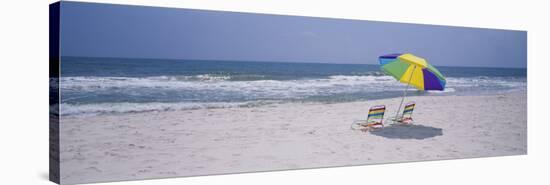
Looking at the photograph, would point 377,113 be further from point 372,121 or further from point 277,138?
point 277,138

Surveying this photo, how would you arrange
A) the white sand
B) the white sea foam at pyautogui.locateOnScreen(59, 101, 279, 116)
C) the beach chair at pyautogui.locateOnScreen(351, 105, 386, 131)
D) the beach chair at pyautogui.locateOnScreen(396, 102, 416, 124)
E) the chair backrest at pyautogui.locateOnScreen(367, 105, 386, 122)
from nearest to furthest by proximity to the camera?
1. the white sea foam at pyautogui.locateOnScreen(59, 101, 279, 116)
2. the white sand
3. the beach chair at pyautogui.locateOnScreen(351, 105, 386, 131)
4. the chair backrest at pyautogui.locateOnScreen(367, 105, 386, 122)
5. the beach chair at pyautogui.locateOnScreen(396, 102, 416, 124)

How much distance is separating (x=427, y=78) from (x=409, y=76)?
283 mm

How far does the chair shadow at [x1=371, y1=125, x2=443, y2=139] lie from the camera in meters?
8.61

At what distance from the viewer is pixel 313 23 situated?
8133mm

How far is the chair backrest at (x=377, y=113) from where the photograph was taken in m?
8.53

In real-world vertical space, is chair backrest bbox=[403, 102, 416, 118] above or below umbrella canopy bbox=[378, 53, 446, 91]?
below

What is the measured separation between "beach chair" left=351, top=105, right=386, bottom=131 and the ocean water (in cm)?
19

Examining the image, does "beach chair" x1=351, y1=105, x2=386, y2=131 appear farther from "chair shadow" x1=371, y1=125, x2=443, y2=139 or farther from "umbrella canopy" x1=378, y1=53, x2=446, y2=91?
"umbrella canopy" x1=378, y1=53, x2=446, y2=91

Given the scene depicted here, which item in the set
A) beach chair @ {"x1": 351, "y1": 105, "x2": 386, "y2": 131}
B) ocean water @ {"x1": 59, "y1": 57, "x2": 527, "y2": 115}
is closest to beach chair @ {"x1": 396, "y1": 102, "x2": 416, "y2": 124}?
ocean water @ {"x1": 59, "y1": 57, "x2": 527, "y2": 115}

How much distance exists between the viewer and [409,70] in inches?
342

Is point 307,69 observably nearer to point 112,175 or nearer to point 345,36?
point 345,36

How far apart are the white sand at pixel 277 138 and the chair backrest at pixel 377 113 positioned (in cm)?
9

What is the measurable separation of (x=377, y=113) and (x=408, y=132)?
1.96ft

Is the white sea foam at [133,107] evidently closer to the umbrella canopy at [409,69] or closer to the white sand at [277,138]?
the white sand at [277,138]
